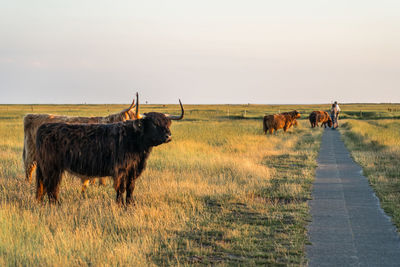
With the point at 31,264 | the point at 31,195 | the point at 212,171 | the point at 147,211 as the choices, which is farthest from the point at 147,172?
the point at 31,264

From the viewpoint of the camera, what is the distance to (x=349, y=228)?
20.5 feet

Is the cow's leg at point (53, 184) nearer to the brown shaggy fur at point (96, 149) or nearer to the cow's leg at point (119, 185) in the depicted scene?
the brown shaggy fur at point (96, 149)

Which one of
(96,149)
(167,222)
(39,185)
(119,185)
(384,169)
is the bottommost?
(167,222)

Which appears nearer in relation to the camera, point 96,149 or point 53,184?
point 96,149

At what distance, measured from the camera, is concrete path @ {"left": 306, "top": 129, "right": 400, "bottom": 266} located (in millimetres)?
4887

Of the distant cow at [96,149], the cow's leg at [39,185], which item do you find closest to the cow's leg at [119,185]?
the distant cow at [96,149]

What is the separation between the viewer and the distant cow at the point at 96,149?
7.07 meters

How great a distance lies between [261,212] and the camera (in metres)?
7.27

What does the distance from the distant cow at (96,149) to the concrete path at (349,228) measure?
3.00m

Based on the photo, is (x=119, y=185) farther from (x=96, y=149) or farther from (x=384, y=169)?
(x=384, y=169)

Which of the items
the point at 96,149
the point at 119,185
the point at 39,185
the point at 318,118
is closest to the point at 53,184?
the point at 39,185

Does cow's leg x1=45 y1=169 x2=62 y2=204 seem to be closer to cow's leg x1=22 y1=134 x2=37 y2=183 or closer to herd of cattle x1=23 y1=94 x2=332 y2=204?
herd of cattle x1=23 y1=94 x2=332 y2=204

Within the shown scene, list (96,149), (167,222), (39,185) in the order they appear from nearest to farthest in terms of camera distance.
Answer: (167,222), (96,149), (39,185)

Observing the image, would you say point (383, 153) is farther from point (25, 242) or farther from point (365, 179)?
point (25, 242)
